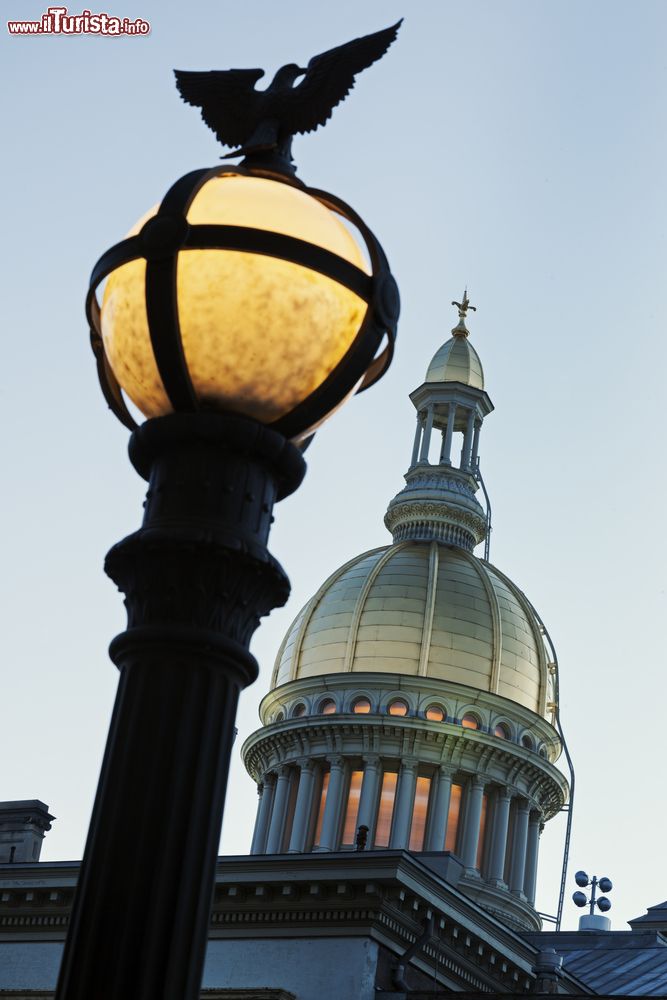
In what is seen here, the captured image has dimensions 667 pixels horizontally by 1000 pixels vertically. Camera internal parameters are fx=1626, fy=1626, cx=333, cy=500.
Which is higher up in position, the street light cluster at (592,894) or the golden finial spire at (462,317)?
the golden finial spire at (462,317)

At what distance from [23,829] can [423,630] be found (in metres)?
21.3

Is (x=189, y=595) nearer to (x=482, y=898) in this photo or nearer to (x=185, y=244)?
(x=185, y=244)

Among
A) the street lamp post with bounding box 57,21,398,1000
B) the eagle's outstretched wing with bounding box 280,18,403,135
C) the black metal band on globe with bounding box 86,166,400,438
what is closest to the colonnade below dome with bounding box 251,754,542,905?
the eagle's outstretched wing with bounding box 280,18,403,135

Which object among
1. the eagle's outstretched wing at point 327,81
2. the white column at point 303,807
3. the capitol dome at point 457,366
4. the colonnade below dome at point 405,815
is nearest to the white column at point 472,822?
the colonnade below dome at point 405,815

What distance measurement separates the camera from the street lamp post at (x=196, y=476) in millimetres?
3611

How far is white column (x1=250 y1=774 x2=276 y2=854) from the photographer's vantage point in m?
57.2

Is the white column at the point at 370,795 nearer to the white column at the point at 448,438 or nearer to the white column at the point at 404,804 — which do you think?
the white column at the point at 404,804

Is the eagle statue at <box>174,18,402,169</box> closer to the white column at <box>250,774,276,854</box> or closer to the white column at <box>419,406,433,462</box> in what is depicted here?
the white column at <box>250,774,276,854</box>

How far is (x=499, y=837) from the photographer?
55.2m

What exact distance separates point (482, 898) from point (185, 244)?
51071mm

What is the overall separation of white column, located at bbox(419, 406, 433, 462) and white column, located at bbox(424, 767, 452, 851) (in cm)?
1768

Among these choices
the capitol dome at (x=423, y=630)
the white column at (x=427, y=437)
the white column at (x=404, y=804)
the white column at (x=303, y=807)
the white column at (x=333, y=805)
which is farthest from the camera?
the white column at (x=427, y=437)

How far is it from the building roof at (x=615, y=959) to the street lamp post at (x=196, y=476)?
33.1 meters

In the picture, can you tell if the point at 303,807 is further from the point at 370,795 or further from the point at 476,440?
the point at 476,440
